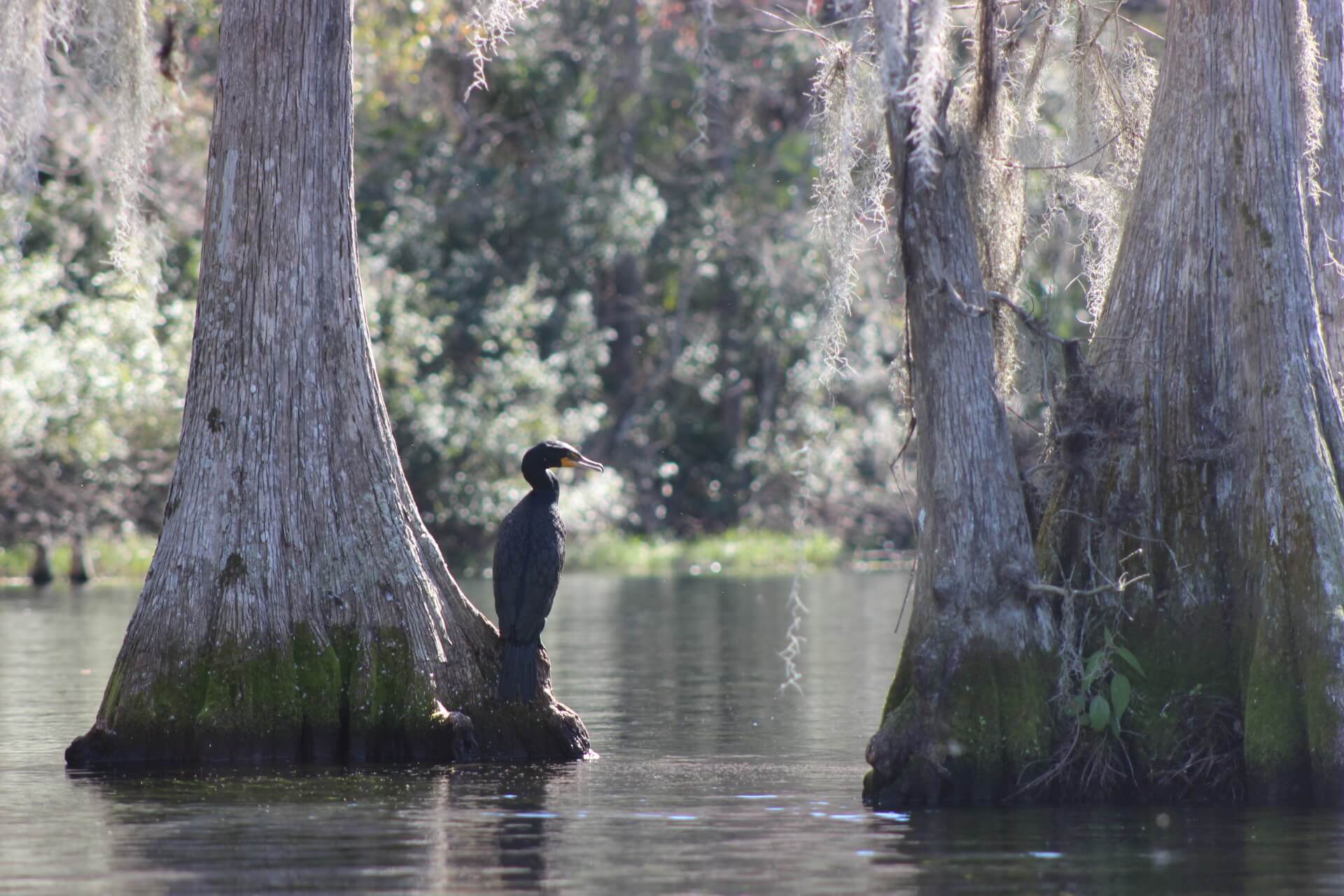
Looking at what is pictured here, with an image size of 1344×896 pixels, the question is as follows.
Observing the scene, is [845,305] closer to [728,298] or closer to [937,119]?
[937,119]

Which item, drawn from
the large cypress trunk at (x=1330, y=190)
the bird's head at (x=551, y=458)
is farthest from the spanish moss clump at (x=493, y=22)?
the large cypress trunk at (x=1330, y=190)

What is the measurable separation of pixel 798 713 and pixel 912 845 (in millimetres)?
5455

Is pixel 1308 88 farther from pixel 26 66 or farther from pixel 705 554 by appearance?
pixel 705 554

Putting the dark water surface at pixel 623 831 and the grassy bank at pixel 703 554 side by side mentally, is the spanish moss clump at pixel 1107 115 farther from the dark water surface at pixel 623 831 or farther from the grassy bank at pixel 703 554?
the grassy bank at pixel 703 554

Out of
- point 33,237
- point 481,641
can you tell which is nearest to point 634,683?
point 481,641

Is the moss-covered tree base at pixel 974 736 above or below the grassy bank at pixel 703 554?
below

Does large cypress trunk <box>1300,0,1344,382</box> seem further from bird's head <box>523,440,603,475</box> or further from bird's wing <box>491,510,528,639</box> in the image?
bird's wing <box>491,510,528,639</box>

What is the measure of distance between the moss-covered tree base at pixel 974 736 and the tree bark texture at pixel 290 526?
240 centimetres

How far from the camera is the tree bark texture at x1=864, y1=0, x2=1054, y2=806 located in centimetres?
883

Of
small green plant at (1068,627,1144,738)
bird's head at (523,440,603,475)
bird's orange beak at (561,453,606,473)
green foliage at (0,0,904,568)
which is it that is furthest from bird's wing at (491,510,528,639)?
green foliage at (0,0,904,568)

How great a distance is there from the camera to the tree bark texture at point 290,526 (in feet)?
33.1

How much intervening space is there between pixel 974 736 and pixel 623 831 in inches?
67.5

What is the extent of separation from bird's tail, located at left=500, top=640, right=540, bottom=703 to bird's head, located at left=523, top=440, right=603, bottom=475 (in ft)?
4.09

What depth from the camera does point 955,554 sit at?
9.02 metres
